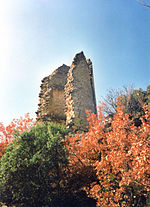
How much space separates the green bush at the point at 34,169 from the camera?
527 cm

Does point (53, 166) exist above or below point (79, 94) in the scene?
below

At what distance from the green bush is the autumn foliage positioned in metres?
0.56

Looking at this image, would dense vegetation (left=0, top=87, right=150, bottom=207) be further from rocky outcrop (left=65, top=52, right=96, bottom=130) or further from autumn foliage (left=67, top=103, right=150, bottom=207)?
rocky outcrop (left=65, top=52, right=96, bottom=130)

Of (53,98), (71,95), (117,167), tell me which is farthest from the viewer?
(53,98)

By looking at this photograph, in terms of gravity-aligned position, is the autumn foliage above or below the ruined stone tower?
below

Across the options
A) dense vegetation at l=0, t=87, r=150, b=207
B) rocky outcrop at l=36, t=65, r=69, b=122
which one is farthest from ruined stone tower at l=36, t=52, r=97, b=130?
dense vegetation at l=0, t=87, r=150, b=207

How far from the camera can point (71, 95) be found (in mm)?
10273

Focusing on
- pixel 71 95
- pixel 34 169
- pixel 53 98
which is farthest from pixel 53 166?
pixel 53 98

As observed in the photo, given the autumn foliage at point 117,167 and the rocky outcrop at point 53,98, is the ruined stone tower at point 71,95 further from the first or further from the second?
the autumn foliage at point 117,167

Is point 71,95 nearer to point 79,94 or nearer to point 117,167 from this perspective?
point 79,94

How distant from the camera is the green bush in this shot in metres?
5.27

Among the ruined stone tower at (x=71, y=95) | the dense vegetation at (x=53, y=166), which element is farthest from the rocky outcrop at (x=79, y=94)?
the dense vegetation at (x=53, y=166)

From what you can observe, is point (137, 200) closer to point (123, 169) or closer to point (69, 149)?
point (123, 169)

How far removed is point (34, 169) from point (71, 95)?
19.3 ft
